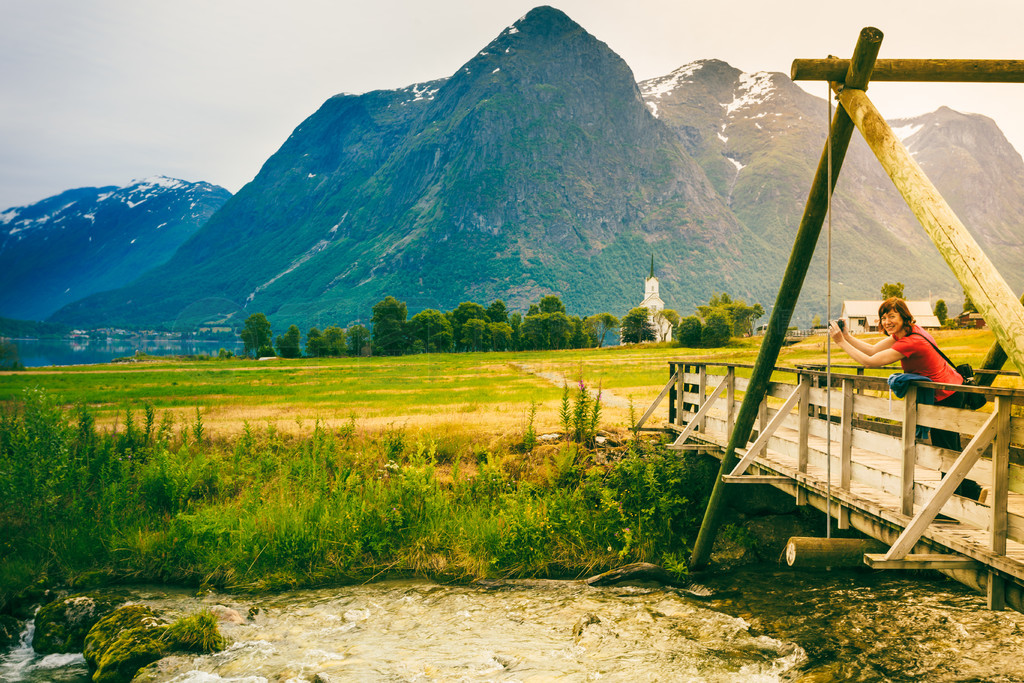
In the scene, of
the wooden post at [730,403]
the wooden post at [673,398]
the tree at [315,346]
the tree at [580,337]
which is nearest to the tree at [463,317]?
the tree at [580,337]

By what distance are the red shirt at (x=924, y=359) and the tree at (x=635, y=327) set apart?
15625 cm

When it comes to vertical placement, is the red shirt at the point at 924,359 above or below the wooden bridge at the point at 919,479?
above

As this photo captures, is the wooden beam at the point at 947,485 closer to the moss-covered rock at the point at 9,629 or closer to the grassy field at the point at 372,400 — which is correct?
the grassy field at the point at 372,400

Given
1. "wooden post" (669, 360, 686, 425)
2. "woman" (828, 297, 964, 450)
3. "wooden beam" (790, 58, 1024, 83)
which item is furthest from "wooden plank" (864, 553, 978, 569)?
"wooden post" (669, 360, 686, 425)

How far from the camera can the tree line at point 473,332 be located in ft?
402

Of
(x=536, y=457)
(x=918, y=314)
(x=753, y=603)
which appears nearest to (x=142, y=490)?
(x=536, y=457)

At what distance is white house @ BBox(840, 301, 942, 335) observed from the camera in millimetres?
94787

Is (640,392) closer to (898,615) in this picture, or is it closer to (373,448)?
(373,448)

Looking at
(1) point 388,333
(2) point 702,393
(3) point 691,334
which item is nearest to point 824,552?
(2) point 702,393

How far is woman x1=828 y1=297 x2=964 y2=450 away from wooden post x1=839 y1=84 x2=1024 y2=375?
1779mm

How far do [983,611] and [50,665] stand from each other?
15.3 m

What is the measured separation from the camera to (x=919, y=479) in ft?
25.0

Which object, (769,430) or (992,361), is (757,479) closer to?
(769,430)

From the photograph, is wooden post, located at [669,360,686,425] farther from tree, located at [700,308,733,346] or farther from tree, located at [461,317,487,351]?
tree, located at [461,317,487,351]
